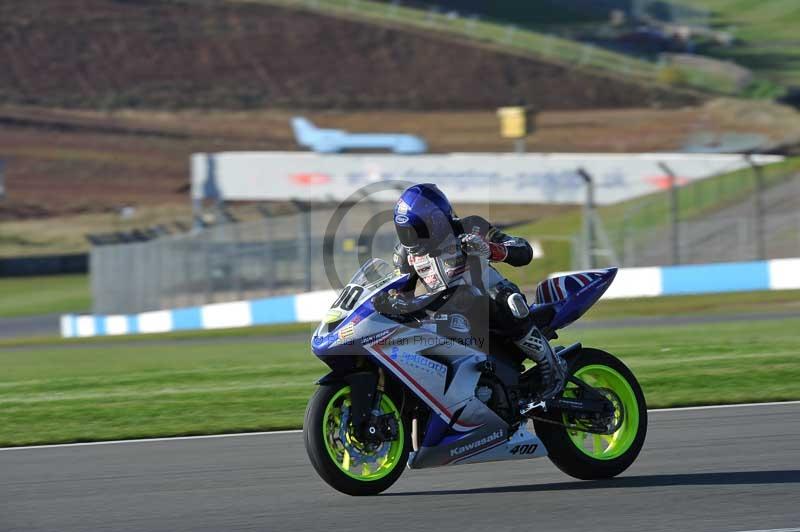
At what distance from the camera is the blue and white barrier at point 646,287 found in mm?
23188

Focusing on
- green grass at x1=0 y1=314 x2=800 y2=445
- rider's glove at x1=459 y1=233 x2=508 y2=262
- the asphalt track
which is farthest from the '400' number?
green grass at x1=0 y1=314 x2=800 y2=445

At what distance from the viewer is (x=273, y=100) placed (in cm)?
6531

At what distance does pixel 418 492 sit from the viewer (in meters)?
7.30

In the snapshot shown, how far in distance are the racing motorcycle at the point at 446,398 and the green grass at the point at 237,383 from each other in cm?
299

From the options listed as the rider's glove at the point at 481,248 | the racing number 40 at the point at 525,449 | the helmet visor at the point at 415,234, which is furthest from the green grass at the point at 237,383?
the rider's glove at the point at 481,248

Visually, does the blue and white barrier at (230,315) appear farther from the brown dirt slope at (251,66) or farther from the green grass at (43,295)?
the brown dirt slope at (251,66)

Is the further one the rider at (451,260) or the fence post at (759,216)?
the fence post at (759,216)

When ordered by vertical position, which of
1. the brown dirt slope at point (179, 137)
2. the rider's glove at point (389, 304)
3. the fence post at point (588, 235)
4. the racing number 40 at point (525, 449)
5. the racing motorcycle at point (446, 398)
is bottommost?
the racing number 40 at point (525, 449)

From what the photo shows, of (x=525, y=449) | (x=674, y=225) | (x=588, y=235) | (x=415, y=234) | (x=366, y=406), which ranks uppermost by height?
(x=674, y=225)

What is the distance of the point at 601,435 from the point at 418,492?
1.24m

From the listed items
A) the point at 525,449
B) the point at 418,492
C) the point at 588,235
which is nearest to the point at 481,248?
the point at 525,449

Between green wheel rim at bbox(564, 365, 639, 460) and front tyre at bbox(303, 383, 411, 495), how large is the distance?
1.16 meters

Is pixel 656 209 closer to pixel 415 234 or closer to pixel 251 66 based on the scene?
pixel 415 234

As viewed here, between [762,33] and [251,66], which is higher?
[762,33]
